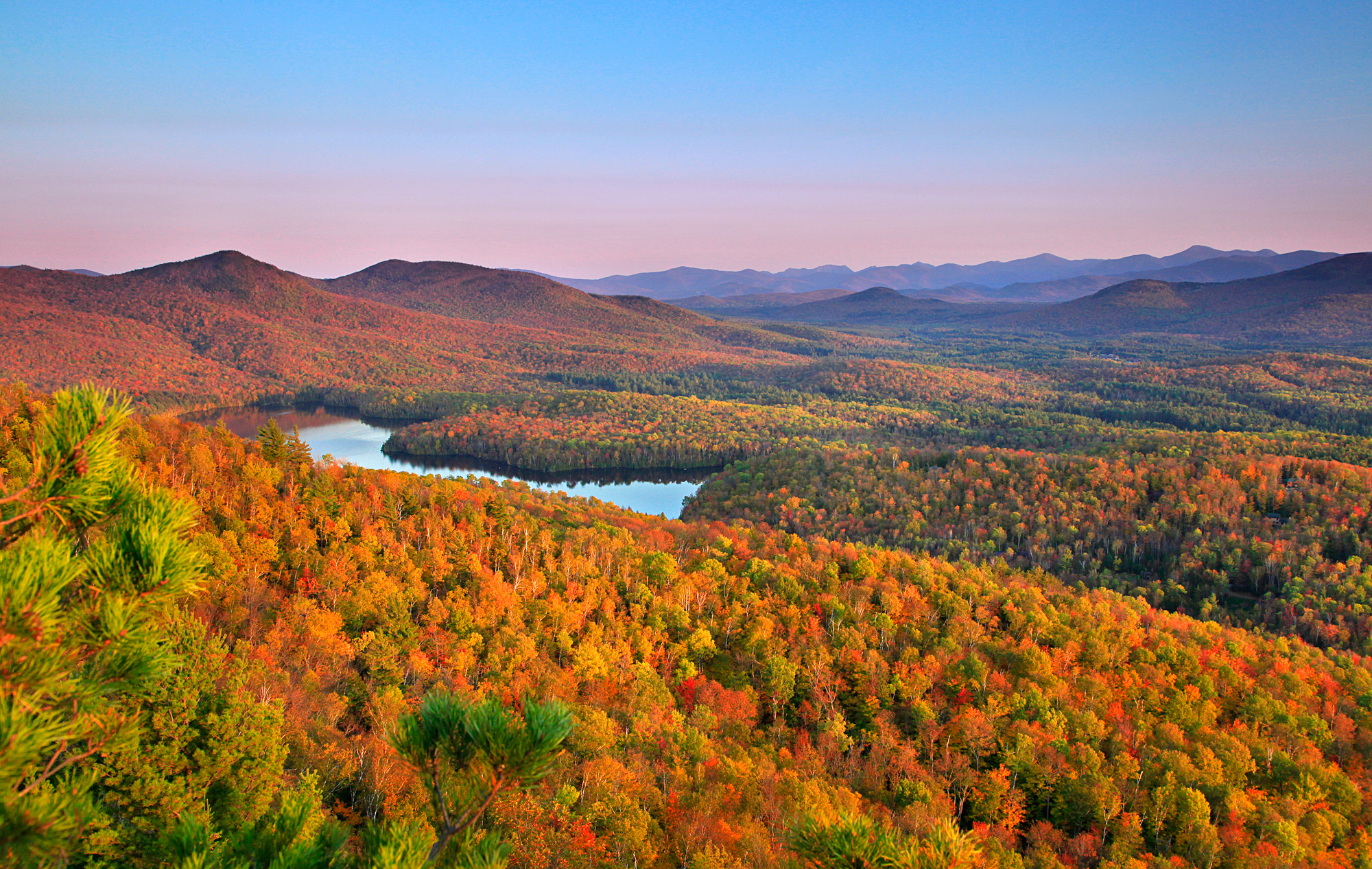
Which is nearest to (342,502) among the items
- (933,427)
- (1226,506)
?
(1226,506)

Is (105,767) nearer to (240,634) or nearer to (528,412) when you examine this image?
(240,634)

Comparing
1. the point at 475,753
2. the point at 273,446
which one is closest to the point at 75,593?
the point at 475,753

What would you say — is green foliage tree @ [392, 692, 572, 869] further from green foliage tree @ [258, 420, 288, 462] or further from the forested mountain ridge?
green foliage tree @ [258, 420, 288, 462]

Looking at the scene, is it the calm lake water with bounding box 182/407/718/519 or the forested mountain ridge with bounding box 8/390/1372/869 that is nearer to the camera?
the forested mountain ridge with bounding box 8/390/1372/869

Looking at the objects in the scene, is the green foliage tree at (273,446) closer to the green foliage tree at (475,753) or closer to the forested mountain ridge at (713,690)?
the forested mountain ridge at (713,690)

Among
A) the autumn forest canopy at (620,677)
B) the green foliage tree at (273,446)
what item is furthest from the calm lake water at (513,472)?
the green foliage tree at (273,446)

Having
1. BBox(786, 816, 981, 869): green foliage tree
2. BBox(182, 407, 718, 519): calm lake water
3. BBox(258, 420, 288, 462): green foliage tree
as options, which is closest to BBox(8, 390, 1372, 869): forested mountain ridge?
BBox(258, 420, 288, 462): green foliage tree

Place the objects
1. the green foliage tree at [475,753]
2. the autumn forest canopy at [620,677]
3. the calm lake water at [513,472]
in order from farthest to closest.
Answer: the calm lake water at [513,472] → the green foliage tree at [475,753] → the autumn forest canopy at [620,677]
